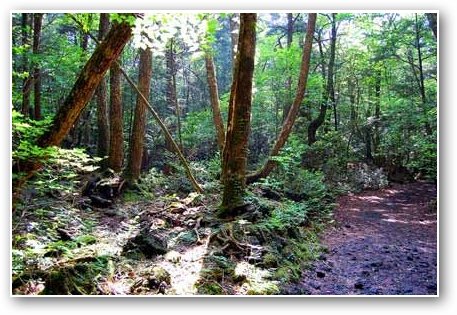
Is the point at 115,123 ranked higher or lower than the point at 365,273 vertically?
higher

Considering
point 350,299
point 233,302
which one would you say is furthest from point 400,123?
point 233,302

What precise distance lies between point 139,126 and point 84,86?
4.48m

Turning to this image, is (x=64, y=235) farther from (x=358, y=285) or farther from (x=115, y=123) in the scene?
(x=115, y=123)

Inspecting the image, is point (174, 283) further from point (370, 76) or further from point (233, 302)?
point (370, 76)

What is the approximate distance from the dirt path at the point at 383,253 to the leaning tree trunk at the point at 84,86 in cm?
237

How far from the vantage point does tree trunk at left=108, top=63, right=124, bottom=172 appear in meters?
7.48

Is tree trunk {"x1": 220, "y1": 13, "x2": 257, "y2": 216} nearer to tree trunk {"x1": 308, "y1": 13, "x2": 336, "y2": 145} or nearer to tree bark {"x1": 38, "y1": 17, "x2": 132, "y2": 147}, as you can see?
tree bark {"x1": 38, "y1": 17, "x2": 132, "y2": 147}

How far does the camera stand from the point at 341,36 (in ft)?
35.4

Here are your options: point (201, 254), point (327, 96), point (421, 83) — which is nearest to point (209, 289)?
point (201, 254)

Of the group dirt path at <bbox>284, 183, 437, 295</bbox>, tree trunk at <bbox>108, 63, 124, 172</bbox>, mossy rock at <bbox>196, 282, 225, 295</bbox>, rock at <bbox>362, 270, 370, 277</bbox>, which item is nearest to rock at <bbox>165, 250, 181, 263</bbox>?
mossy rock at <bbox>196, 282, 225, 295</bbox>

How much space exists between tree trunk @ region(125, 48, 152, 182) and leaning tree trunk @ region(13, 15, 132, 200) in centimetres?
408

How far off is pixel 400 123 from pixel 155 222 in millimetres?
4219

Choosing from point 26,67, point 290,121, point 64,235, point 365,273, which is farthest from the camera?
point 290,121

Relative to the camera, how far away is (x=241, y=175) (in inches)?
198
